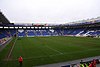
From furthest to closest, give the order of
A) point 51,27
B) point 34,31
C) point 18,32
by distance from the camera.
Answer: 1. point 51,27
2. point 34,31
3. point 18,32

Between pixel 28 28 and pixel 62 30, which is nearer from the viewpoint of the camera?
pixel 28 28

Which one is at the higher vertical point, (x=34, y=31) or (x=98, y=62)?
(x=98, y=62)

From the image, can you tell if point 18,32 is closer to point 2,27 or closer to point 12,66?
point 2,27

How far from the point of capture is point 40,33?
86.4 metres

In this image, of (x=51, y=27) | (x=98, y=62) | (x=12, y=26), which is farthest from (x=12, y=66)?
(x=51, y=27)

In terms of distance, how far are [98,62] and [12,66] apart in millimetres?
10218

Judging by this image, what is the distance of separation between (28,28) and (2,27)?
19890 mm

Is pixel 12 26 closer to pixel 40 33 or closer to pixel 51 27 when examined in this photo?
pixel 40 33

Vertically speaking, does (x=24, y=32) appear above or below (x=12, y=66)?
below

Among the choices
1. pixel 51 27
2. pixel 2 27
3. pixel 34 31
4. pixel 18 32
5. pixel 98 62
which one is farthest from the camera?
pixel 51 27

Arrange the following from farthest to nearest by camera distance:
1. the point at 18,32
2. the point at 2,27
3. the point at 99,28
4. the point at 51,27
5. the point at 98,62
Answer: the point at 51,27
the point at 18,32
the point at 2,27
the point at 99,28
the point at 98,62

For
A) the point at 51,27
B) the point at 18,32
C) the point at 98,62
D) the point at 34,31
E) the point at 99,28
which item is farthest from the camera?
the point at 51,27

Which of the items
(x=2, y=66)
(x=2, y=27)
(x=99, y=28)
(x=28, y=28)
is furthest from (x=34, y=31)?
(x=2, y=66)

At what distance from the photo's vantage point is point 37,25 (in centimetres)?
8538
